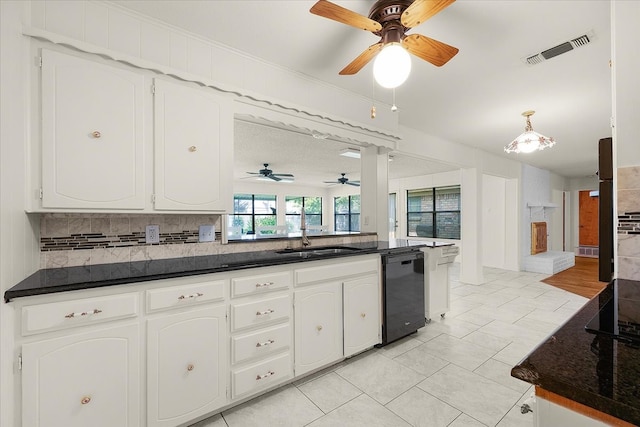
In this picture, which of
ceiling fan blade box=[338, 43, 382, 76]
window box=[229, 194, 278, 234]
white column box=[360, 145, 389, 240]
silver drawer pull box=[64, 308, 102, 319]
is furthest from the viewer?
window box=[229, 194, 278, 234]

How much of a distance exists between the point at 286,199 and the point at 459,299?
6.70m

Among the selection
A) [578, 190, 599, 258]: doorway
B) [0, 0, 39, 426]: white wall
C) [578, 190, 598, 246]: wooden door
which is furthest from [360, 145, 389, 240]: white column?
[578, 190, 598, 246]: wooden door

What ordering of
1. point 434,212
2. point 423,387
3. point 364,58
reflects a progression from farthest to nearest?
point 434,212
point 423,387
point 364,58

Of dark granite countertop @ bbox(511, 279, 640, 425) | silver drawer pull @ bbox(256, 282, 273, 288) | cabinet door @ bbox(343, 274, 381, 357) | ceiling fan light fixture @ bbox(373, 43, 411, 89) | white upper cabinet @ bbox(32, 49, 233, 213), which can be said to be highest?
ceiling fan light fixture @ bbox(373, 43, 411, 89)

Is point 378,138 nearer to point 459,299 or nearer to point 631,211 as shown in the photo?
point 631,211

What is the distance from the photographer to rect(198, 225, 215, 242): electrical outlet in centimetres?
222

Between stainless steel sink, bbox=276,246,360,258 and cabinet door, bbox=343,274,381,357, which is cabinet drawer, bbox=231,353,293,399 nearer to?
cabinet door, bbox=343,274,381,357

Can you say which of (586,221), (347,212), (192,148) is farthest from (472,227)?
(586,221)

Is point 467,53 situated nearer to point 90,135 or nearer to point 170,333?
point 90,135

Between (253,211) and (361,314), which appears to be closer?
(361,314)

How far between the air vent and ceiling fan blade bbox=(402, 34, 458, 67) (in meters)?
1.08

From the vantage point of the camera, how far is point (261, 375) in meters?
1.87

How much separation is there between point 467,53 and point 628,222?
161 cm

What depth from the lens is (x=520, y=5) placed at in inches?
68.4
